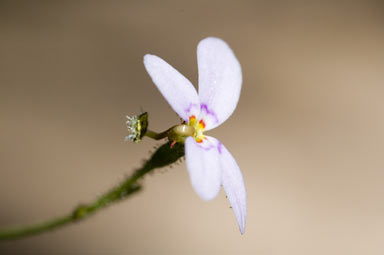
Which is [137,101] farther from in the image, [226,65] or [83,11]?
[226,65]

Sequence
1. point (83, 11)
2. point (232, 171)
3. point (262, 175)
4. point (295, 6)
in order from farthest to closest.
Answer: point (295, 6) → point (83, 11) → point (262, 175) → point (232, 171)

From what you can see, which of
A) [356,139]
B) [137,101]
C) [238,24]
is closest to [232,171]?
[137,101]

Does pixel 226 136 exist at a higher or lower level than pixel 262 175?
higher

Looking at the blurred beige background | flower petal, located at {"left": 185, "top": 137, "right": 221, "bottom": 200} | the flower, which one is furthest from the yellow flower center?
the blurred beige background

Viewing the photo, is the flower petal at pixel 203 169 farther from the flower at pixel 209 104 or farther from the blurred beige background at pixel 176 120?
the blurred beige background at pixel 176 120

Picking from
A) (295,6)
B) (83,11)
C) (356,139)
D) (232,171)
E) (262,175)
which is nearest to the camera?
(232,171)

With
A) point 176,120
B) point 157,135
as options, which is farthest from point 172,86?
point 176,120

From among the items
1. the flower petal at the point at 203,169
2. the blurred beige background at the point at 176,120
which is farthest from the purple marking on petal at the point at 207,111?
the blurred beige background at the point at 176,120
